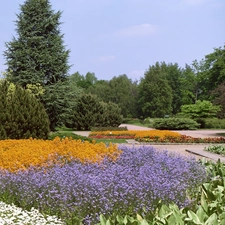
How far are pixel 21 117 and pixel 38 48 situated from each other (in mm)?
17012

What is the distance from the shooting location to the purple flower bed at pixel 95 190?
4.44 m

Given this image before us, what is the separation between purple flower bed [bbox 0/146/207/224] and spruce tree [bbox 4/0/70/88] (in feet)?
71.5

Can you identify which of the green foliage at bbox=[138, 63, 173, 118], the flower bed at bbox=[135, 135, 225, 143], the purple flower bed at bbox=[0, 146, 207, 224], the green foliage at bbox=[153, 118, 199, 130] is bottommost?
the purple flower bed at bbox=[0, 146, 207, 224]

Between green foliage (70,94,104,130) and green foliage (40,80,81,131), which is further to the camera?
green foliage (70,94,104,130)

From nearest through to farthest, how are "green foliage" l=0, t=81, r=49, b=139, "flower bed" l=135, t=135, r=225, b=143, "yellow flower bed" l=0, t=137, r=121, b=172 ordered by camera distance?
"yellow flower bed" l=0, t=137, r=121, b=172 → "green foliage" l=0, t=81, r=49, b=139 → "flower bed" l=135, t=135, r=225, b=143

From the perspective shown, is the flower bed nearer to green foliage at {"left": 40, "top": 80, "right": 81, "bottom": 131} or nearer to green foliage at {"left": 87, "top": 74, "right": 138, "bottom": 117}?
green foliage at {"left": 40, "top": 80, "right": 81, "bottom": 131}

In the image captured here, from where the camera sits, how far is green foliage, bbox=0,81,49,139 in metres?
11.3

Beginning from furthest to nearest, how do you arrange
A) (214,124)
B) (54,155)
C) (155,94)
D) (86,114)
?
(155,94) → (214,124) → (86,114) → (54,155)

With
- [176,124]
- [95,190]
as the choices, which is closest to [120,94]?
[176,124]

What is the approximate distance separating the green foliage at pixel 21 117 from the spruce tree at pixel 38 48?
49.6 ft

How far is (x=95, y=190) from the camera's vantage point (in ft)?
15.3

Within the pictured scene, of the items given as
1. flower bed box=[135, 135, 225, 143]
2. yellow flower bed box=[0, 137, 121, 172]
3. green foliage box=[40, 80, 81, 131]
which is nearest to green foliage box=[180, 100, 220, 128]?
green foliage box=[40, 80, 81, 131]

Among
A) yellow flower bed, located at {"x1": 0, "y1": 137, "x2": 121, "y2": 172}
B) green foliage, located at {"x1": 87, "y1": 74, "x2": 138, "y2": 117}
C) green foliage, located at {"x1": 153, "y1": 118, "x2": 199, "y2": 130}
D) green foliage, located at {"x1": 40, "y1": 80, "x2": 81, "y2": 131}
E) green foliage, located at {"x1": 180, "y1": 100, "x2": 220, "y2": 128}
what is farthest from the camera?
green foliage, located at {"x1": 87, "y1": 74, "x2": 138, "y2": 117}

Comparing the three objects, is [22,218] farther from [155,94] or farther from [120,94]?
[120,94]
